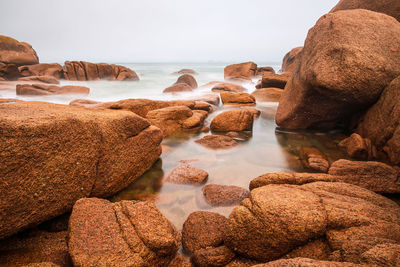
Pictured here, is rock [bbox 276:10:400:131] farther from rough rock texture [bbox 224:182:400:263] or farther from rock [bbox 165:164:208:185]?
rock [bbox 165:164:208:185]

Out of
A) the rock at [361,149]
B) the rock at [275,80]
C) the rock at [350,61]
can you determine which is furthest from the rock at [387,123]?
the rock at [275,80]

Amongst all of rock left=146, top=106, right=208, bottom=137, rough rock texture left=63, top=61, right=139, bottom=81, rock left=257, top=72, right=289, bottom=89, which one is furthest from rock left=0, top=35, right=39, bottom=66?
rock left=257, top=72, right=289, bottom=89

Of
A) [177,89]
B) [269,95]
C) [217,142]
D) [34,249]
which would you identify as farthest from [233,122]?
[177,89]

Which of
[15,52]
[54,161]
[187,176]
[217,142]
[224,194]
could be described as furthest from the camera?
[15,52]

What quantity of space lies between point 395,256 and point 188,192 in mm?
2417

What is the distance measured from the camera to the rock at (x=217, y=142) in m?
5.03

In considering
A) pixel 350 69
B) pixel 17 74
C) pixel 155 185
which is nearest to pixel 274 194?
pixel 155 185

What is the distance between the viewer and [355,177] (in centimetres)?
306

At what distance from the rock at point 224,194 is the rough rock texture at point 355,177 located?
0.21 m

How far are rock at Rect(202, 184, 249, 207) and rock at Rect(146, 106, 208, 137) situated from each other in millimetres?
3091

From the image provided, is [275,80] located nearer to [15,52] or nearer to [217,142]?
[217,142]

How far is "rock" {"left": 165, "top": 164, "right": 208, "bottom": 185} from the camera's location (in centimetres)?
347

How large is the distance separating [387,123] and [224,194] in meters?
3.41

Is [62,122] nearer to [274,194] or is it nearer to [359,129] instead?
[274,194]
